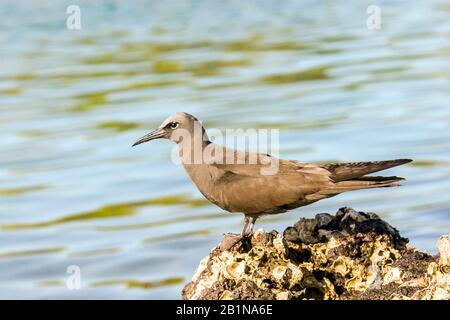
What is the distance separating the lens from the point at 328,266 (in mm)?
8000

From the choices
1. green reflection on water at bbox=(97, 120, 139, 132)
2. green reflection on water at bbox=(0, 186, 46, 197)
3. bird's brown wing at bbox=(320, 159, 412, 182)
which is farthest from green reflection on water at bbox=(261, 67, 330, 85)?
bird's brown wing at bbox=(320, 159, 412, 182)

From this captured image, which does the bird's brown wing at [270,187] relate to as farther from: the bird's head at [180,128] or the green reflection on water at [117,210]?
the green reflection on water at [117,210]

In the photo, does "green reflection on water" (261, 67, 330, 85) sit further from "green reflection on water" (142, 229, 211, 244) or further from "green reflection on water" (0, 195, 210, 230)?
"green reflection on water" (142, 229, 211, 244)

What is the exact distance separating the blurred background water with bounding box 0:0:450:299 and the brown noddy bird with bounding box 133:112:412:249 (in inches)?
88.8

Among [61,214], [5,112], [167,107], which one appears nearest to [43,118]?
[5,112]

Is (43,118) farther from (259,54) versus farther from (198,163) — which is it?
(198,163)

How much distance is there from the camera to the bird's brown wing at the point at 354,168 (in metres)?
8.81

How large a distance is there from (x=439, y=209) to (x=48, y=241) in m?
4.56

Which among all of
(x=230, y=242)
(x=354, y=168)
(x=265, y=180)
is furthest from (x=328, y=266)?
(x=265, y=180)

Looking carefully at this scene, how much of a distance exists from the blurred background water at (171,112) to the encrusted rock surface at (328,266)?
11.1 feet

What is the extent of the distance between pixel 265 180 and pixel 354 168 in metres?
0.73

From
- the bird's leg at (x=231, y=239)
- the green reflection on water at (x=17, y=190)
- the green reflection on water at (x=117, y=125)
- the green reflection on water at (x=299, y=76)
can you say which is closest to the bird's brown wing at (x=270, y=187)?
the bird's leg at (x=231, y=239)

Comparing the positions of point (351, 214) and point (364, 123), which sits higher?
point (364, 123)
